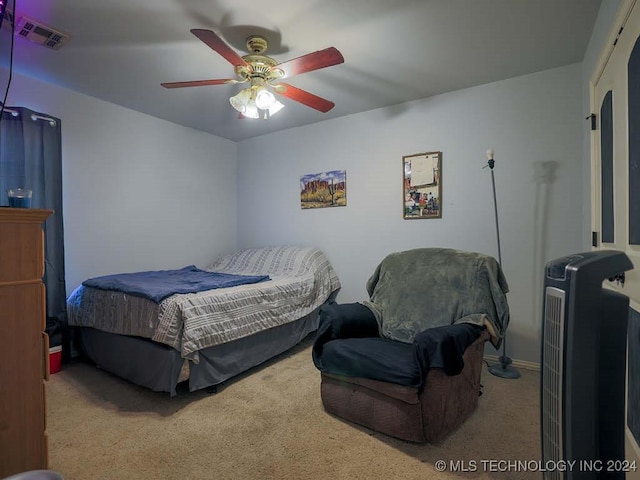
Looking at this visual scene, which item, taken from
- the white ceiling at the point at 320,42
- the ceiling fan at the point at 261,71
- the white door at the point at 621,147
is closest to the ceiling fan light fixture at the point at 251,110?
the ceiling fan at the point at 261,71

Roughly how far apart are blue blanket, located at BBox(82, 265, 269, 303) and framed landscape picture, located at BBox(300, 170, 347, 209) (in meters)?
1.18

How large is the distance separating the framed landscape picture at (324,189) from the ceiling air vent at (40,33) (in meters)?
2.38

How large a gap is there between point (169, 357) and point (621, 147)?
8.83 feet

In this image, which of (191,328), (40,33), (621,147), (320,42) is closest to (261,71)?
(320,42)

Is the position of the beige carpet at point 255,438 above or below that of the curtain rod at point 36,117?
below

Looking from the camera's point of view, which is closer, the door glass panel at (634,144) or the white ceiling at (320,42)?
the door glass panel at (634,144)

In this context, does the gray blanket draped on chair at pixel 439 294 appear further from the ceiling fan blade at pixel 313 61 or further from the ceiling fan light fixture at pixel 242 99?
the ceiling fan light fixture at pixel 242 99

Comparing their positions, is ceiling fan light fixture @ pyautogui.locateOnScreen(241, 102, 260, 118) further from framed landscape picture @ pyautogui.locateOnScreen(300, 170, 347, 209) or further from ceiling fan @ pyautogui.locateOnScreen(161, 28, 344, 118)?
framed landscape picture @ pyautogui.locateOnScreen(300, 170, 347, 209)

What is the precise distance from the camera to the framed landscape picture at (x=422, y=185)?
296 centimetres

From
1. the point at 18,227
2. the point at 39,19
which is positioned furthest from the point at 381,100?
the point at 18,227

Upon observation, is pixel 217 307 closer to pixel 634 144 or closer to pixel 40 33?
pixel 40 33

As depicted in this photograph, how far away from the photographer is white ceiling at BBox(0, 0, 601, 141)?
181 centimetres

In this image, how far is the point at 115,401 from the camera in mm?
2115

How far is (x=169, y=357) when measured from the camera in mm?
2010
